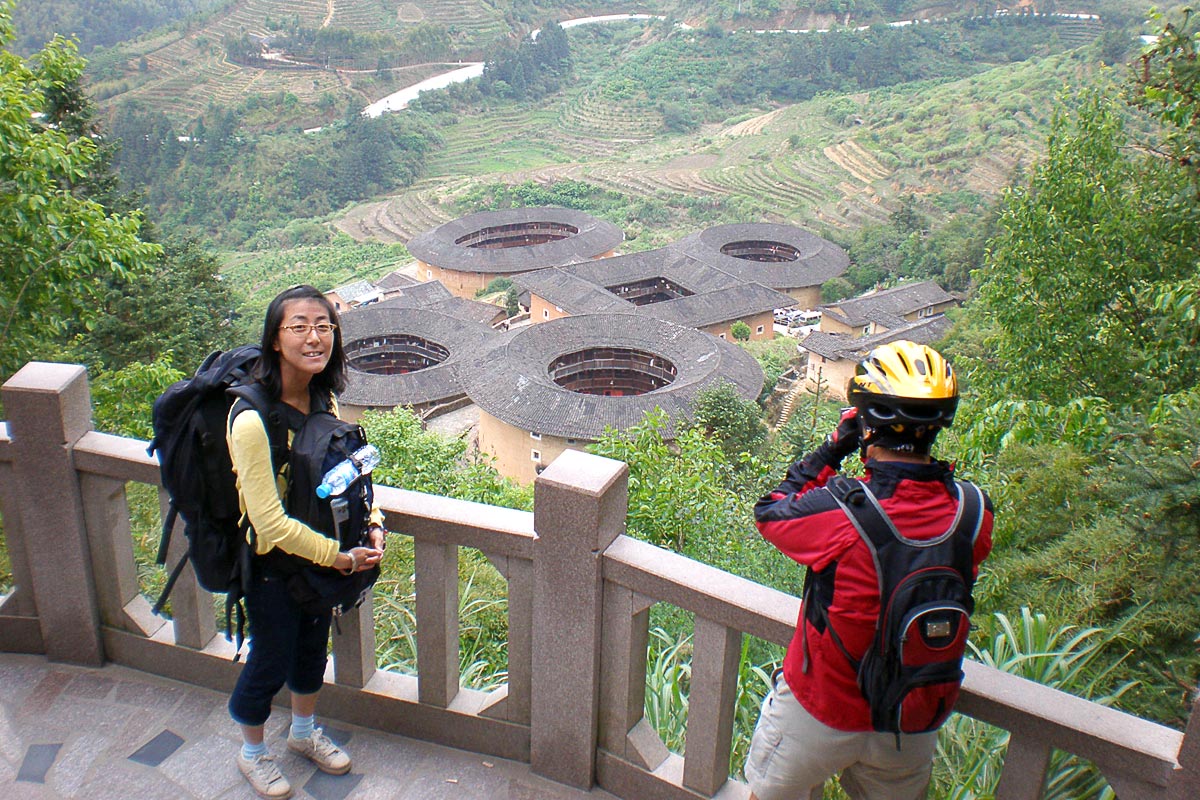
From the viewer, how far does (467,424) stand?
22.3 meters

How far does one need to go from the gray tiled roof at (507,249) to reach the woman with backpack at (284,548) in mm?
31901

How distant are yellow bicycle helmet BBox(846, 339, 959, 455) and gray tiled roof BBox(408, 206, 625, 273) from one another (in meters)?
32.5

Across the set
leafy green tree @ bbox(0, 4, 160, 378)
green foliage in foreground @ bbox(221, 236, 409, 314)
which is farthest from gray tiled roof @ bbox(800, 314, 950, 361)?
green foliage in foreground @ bbox(221, 236, 409, 314)

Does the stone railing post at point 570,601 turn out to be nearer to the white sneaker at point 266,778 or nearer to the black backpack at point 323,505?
the black backpack at point 323,505

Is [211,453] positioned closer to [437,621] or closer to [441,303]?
[437,621]

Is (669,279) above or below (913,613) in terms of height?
below

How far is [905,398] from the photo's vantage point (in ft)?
5.78

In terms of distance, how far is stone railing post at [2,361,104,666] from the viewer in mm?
2639

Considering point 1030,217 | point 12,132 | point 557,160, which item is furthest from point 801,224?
point 12,132

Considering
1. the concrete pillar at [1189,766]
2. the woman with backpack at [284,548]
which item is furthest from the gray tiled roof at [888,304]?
the concrete pillar at [1189,766]

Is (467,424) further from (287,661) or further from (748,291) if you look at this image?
(287,661)

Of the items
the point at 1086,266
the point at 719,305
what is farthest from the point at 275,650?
the point at 719,305

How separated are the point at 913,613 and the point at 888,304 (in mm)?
28615

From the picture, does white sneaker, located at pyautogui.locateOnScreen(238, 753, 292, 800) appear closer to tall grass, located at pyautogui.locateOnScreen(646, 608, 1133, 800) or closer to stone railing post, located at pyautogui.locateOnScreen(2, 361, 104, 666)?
stone railing post, located at pyautogui.locateOnScreen(2, 361, 104, 666)
